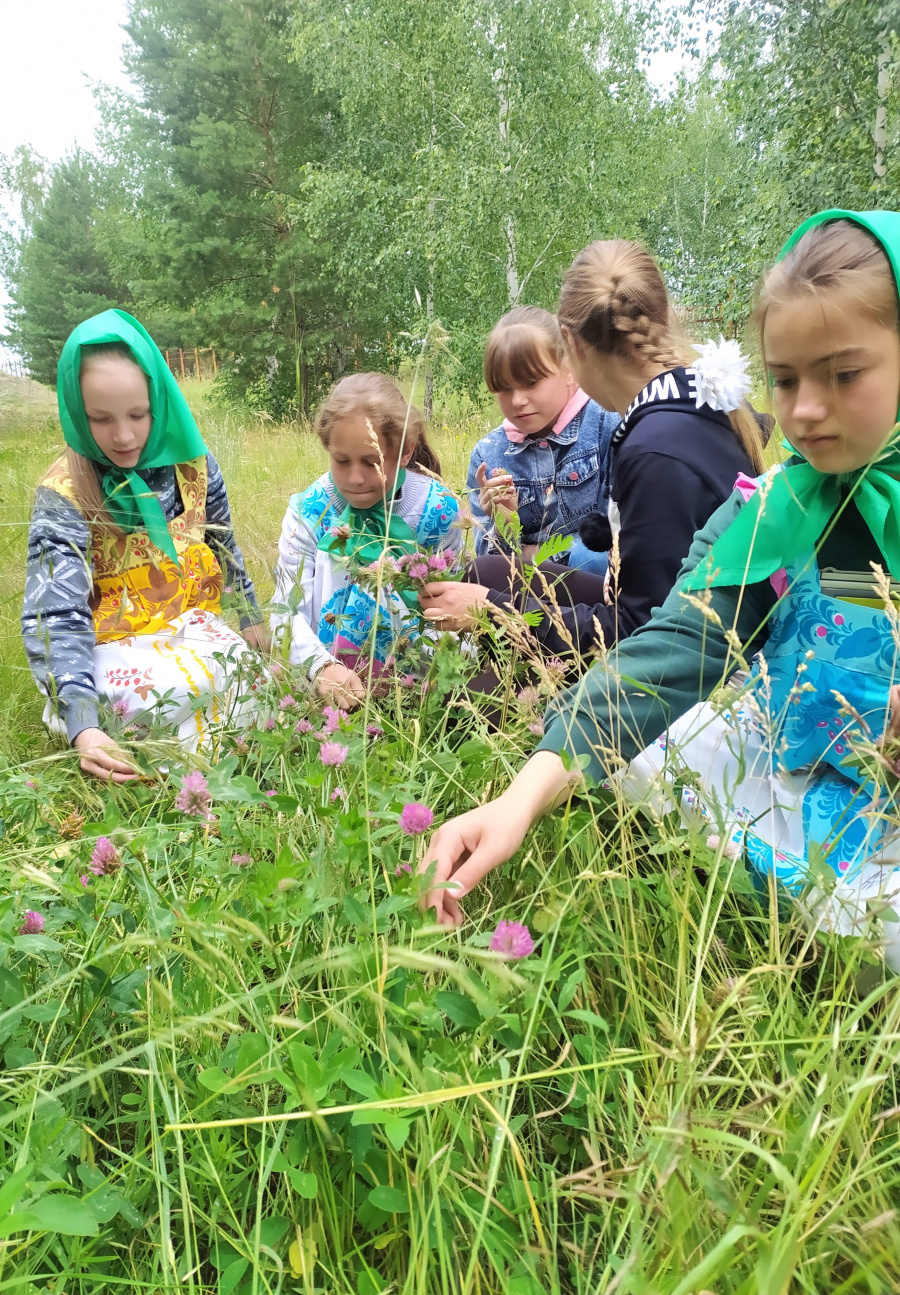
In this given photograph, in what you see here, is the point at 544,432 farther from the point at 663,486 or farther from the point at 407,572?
the point at 407,572

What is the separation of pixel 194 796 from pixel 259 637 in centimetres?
114

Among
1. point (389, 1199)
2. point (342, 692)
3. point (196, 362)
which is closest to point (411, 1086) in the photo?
point (389, 1199)

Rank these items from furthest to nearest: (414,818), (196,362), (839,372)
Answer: (196,362) < (839,372) < (414,818)

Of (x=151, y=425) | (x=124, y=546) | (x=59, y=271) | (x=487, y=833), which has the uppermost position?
(x=59, y=271)

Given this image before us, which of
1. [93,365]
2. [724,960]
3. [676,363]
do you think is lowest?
[724,960]

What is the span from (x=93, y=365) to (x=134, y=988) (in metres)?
2.20

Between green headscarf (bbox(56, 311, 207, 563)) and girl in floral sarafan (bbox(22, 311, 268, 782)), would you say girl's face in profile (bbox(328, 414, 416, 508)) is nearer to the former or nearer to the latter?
girl in floral sarafan (bbox(22, 311, 268, 782))

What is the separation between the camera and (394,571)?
5.61 feet

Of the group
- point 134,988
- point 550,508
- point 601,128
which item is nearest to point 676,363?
point 550,508

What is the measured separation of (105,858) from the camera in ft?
3.67

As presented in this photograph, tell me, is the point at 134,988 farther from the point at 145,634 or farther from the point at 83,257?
the point at 83,257

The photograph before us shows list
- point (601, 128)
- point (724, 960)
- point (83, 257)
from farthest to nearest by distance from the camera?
point (83, 257) → point (601, 128) → point (724, 960)

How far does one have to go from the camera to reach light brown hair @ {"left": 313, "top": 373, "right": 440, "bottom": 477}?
268 cm

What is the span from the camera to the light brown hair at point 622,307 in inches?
85.0
